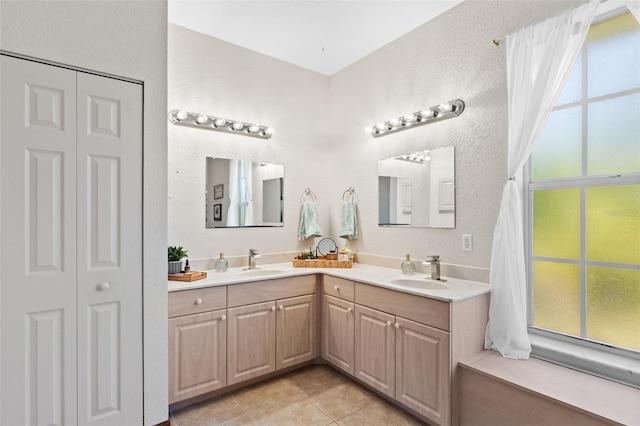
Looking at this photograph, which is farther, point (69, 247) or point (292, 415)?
point (292, 415)

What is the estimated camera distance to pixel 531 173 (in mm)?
2053

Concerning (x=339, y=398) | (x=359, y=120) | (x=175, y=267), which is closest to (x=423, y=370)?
(x=339, y=398)

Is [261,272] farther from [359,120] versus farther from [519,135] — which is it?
[519,135]

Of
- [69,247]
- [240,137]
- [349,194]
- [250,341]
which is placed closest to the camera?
[69,247]

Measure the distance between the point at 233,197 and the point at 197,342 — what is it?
1.26m

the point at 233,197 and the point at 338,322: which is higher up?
the point at 233,197

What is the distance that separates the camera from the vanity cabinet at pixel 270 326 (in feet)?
7.59

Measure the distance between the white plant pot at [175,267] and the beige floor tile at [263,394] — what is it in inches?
38.8

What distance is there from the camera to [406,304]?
2031 millimetres

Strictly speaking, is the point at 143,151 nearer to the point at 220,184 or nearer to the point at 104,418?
the point at 220,184

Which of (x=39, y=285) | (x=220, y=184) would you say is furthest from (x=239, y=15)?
(x=39, y=285)

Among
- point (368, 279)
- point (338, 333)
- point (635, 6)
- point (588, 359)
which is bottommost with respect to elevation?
point (338, 333)

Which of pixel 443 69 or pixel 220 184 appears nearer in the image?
pixel 443 69

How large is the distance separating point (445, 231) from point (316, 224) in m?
1.28
